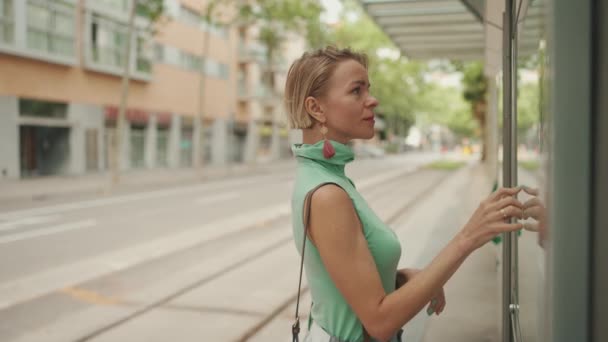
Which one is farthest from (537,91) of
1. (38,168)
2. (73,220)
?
(38,168)

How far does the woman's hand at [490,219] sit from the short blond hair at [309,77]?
0.54 meters

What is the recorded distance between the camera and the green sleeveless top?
5.27 ft

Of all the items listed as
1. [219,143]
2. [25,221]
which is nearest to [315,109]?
[25,221]

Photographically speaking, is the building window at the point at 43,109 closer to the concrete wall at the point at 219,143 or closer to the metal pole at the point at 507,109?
the concrete wall at the point at 219,143

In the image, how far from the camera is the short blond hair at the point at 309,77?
1.69m

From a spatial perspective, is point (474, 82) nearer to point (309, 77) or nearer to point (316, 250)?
point (309, 77)

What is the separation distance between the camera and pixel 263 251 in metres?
8.78

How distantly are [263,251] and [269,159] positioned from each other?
42365 millimetres

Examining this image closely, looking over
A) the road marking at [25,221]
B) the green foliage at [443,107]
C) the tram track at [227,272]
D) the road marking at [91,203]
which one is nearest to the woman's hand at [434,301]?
the tram track at [227,272]

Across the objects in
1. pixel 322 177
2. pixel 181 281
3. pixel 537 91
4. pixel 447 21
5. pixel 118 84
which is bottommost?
pixel 181 281

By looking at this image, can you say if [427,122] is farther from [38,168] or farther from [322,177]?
[322,177]

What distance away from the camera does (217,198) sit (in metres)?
17.4

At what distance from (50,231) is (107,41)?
1980 centimetres

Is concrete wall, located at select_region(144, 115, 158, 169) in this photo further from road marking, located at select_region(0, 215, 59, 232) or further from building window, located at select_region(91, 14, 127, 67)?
road marking, located at select_region(0, 215, 59, 232)
